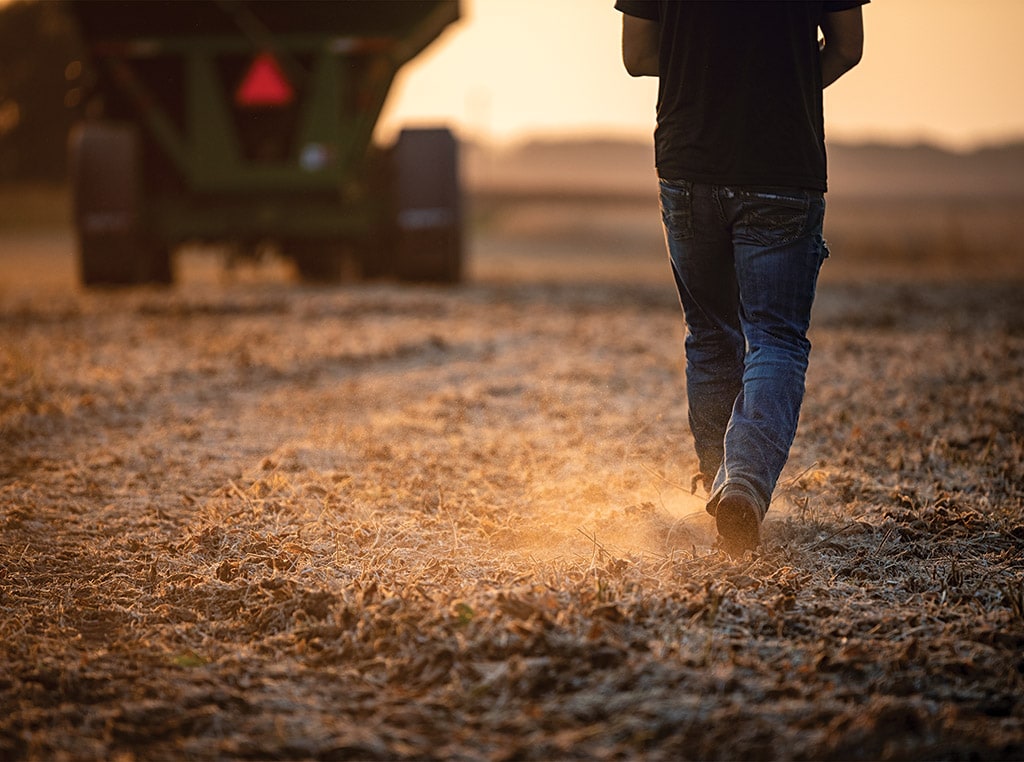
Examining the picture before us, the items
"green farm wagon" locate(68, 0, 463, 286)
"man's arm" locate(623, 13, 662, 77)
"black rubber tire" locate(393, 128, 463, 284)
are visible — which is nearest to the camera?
"man's arm" locate(623, 13, 662, 77)

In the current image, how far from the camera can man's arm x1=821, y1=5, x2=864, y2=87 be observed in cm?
295

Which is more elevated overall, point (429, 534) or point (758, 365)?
point (758, 365)

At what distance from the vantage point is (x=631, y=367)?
6117 mm

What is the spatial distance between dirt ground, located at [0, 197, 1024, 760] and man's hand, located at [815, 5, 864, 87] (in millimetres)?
1293

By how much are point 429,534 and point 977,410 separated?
2756mm

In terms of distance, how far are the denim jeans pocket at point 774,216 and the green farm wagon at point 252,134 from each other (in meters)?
6.52

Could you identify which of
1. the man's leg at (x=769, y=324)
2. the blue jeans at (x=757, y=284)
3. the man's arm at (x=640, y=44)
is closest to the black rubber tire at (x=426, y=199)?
the man's arm at (x=640, y=44)

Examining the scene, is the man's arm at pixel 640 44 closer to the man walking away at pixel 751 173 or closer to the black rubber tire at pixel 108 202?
the man walking away at pixel 751 173

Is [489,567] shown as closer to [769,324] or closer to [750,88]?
[769,324]

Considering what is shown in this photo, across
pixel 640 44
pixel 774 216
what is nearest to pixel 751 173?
pixel 774 216

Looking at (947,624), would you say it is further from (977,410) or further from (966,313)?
(966,313)

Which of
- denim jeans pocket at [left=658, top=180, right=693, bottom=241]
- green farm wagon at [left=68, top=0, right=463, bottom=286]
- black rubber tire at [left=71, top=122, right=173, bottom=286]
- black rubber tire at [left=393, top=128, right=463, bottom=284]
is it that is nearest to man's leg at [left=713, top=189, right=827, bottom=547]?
denim jeans pocket at [left=658, top=180, right=693, bottom=241]

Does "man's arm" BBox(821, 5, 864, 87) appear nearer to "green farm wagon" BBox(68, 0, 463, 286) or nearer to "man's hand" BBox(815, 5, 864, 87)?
"man's hand" BBox(815, 5, 864, 87)

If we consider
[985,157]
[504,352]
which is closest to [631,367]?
[504,352]
